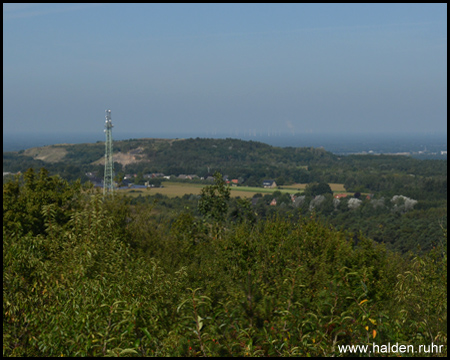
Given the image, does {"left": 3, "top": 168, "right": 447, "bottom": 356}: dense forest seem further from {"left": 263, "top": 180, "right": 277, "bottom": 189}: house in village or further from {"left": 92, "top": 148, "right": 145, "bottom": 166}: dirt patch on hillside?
{"left": 92, "top": 148, "right": 145, "bottom": 166}: dirt patch on hillside

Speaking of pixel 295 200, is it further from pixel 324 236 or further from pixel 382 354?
pixel 382 354

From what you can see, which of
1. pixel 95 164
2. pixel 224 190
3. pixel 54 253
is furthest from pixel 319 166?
pixel 54 253

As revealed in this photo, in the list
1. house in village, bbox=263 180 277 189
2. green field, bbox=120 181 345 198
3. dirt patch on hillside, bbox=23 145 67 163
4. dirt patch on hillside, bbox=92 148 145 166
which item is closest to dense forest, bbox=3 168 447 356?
green field, bbox=120 181 345 198

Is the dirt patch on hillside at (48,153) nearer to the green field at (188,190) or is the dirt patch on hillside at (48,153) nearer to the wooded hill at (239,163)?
the wooded hill at (239,163)

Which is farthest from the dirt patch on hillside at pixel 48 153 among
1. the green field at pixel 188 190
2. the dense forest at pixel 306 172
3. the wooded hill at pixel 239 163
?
the green field at pixel 188 190

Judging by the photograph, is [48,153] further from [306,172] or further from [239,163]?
[306,172]

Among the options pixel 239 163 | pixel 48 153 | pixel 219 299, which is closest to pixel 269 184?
pixel 239 163

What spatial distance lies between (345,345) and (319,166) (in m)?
118

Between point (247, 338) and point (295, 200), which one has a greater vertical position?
point (247, 338)

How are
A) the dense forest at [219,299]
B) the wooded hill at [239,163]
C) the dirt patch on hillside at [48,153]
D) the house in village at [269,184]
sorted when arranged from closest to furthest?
the dense forest at [219,299] → the house in village at [269,184] → the wooded hill at [239,163] → the dirt patch on hillside at [48,153]

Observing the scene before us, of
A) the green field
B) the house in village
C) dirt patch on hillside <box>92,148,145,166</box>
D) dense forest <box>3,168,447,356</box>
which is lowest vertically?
the house in village

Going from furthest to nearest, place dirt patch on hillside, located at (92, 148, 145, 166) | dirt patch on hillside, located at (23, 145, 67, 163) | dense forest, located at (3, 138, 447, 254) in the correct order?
dirt patch on hillside, located at (92, 148, 145, 166) < dirt patch on hillside, located at (23, 145, 67, 163) < dense forest, located at (3, 138, 447, 254)

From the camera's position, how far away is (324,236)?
11383 millimetres

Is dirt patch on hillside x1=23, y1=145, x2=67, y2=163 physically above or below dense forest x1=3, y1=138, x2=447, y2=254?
above
